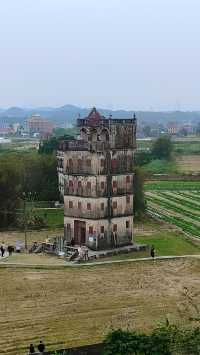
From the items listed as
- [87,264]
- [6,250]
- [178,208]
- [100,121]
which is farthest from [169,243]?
[178,208]

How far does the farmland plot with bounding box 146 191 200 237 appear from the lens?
77.2 metres

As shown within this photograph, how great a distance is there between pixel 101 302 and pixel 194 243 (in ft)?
74.2

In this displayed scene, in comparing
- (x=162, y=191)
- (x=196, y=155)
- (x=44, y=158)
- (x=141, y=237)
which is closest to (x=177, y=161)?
(x=196, y=155)

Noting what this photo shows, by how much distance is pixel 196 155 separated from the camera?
186 metres

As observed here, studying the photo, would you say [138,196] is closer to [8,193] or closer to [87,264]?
[8,193]

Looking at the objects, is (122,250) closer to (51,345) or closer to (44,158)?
(51,345)

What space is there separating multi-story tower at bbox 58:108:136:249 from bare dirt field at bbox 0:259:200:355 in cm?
621

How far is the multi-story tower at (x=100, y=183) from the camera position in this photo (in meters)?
61.6

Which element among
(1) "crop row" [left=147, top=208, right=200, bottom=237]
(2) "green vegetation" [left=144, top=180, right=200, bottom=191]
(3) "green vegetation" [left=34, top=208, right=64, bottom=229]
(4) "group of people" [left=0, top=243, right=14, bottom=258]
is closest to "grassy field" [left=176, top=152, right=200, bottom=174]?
(2) "green vegetation" [left=144, top=180, right=200, bottom=191]

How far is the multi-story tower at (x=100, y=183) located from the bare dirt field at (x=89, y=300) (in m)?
6.21

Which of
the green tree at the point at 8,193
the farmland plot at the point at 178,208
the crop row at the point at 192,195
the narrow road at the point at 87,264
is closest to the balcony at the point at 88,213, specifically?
the narrow road at the point at 87,264

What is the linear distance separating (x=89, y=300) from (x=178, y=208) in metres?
45.7

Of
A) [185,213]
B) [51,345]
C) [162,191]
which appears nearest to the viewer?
[51,345]

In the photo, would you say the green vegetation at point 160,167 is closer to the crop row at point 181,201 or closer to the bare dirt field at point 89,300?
the crop row at point 181,201
